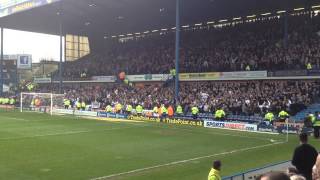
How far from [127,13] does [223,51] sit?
44.1 feet

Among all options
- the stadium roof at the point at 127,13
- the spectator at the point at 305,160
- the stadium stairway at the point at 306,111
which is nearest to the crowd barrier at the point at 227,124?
the stadium stairway at the point at 306,111

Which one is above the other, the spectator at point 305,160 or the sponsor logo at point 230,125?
the spectator at point 305,160

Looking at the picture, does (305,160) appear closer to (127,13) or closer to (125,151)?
(125,151)

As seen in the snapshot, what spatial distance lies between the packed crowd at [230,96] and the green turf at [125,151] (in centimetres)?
632

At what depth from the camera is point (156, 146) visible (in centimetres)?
2356

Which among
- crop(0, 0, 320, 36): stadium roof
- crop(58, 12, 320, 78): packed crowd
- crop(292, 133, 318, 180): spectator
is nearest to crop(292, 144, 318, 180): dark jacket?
crop(292, 133, 318, 180): spectator

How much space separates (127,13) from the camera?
55688 millimetres

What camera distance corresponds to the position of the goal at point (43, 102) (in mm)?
50159

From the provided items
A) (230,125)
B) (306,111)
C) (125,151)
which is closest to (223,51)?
(306,111)

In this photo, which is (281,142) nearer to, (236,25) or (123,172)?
(123,172)

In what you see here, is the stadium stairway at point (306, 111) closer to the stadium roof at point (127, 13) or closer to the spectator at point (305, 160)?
the stadium roof at point (127, 13)

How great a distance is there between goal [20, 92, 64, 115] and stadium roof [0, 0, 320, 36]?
10.3 meters

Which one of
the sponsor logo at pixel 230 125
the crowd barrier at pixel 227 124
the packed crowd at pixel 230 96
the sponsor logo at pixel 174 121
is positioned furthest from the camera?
the packed crowd at pixel 230 96

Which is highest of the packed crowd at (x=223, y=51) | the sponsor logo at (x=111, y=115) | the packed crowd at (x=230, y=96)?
the packed crowd at (x=223, y=51)
